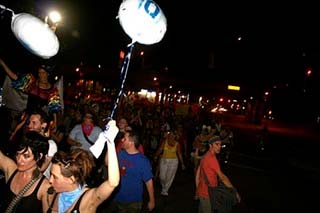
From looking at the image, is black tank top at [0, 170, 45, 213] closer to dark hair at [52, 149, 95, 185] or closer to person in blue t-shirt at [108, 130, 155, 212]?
dark hair at [52, 149, 95, 185]

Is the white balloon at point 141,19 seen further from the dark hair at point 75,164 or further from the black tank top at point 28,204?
the black tank top at point 28,204

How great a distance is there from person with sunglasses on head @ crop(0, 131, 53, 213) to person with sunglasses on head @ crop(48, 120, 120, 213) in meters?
0.31

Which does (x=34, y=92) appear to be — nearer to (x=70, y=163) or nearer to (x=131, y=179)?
(x=131, y=179)

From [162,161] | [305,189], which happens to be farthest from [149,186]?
[305,189]

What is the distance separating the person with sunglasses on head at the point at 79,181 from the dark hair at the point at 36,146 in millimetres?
619

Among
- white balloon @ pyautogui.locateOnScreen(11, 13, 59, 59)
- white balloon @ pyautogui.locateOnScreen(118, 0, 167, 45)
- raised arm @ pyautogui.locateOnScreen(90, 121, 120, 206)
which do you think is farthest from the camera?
white balloon @ pyautogui.locateOnScreen(11, 13, 59, 59)

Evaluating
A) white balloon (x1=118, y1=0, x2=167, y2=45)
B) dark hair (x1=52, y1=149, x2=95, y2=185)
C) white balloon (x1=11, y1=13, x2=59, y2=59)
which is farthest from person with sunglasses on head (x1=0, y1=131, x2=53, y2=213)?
white balloon (x1=118, y1=0, x2=167, y2=45)

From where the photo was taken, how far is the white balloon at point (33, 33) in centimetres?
450

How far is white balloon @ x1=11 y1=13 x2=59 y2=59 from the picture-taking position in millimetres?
4496

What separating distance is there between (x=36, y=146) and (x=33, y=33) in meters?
1.55

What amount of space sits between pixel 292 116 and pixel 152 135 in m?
54.3

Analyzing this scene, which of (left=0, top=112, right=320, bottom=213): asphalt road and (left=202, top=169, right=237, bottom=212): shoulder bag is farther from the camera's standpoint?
(left=0, top=112, right=320, bottom=213): asphalt road

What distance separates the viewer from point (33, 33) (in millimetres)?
4500

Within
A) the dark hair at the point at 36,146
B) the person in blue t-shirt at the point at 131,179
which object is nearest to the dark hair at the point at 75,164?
the dark hair at the point at 36,146
